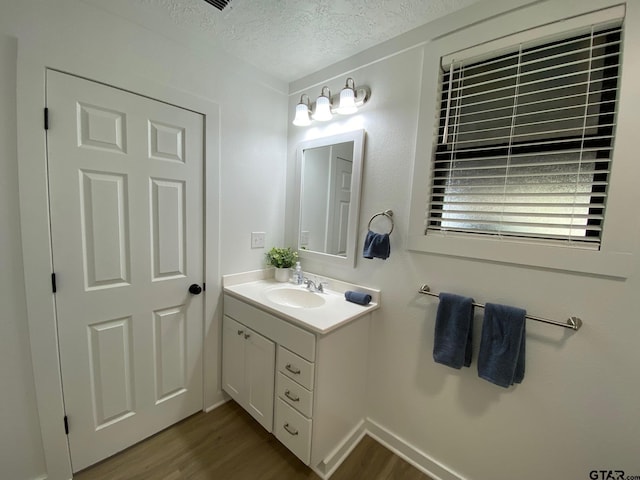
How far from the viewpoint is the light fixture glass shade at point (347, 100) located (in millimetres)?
1571

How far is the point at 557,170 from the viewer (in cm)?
112

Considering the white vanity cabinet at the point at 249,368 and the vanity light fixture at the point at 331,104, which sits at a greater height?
the vanity light fixture at the point at 331,104

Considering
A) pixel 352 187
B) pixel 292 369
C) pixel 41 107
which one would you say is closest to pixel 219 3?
pixel 41 107

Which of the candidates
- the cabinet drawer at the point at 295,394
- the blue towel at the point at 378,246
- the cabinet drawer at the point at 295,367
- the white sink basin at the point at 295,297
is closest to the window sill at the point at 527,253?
the blue towel at the point at 378,246

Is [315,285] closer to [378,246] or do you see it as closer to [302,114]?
[378,246]

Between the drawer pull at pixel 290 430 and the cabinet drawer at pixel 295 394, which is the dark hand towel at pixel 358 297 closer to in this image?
the cabinet drawer at pixel 295 394

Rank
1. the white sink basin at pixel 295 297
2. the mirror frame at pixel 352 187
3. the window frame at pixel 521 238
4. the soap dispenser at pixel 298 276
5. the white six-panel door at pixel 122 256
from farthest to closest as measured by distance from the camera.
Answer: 1. the soap dispenser at pixel 298 276
2. the white sink basin at pixel 295 297
3. the mirror frame at pixel 352 187
4. the white six-panel door at pixel 122 256
5. the window frame at pixel 521 238

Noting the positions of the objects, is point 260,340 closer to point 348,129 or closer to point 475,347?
point 475,347

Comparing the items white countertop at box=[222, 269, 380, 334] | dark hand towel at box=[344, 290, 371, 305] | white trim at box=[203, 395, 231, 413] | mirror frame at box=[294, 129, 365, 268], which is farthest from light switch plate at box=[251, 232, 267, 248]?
white trim at box=[203, 395, 231, 413]

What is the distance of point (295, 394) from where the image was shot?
137 centimetres

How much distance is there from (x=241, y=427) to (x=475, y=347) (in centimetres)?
155

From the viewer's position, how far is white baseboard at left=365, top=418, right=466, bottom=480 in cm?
141

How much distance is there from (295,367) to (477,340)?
0.94 metres

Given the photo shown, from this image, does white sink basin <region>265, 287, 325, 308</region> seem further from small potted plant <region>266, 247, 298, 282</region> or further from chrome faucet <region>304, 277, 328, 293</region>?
small potted plant <region>266, 247, 298, 282</region>
